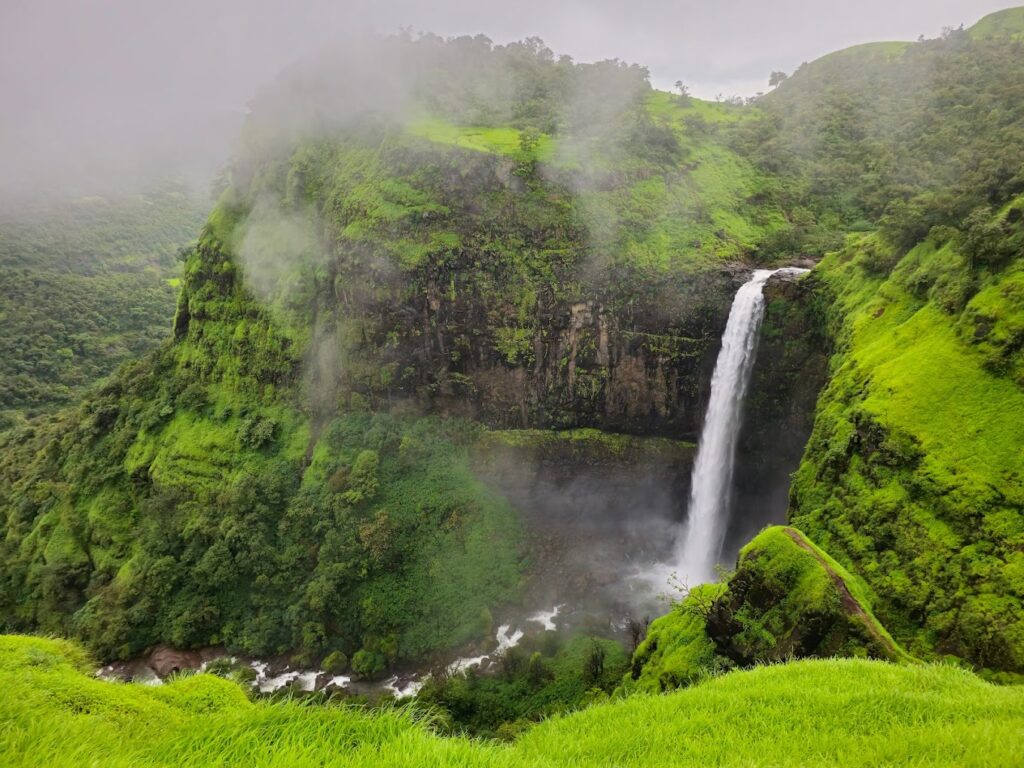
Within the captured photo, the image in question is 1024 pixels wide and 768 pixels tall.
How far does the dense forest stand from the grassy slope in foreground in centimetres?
434

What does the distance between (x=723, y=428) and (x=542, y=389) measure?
9802 millimetres

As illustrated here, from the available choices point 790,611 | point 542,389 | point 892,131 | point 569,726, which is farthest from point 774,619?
point 892,131

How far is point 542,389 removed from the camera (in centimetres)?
3009

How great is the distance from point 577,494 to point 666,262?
1352cm

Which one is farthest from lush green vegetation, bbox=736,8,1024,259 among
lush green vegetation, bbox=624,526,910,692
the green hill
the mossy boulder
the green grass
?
the green grass

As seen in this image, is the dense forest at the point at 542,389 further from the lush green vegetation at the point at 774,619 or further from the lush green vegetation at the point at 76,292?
the lush green vegetation at the point at 76,292

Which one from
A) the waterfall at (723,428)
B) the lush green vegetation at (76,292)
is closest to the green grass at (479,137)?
the waterfall at (723,428)

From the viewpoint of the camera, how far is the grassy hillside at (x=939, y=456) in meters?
11.1

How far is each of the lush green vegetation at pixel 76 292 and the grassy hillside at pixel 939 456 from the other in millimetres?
63121

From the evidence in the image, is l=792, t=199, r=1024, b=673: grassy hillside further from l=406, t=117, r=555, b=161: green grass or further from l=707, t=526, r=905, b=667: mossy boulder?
l=406, t=117, r=555, b=161: green grass

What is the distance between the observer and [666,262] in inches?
1138

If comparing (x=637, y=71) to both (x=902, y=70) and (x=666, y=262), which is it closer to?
(x=902, y=70)

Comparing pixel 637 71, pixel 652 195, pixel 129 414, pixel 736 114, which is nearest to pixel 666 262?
pixel 652 195

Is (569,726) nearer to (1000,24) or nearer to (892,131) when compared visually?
(892,131)
